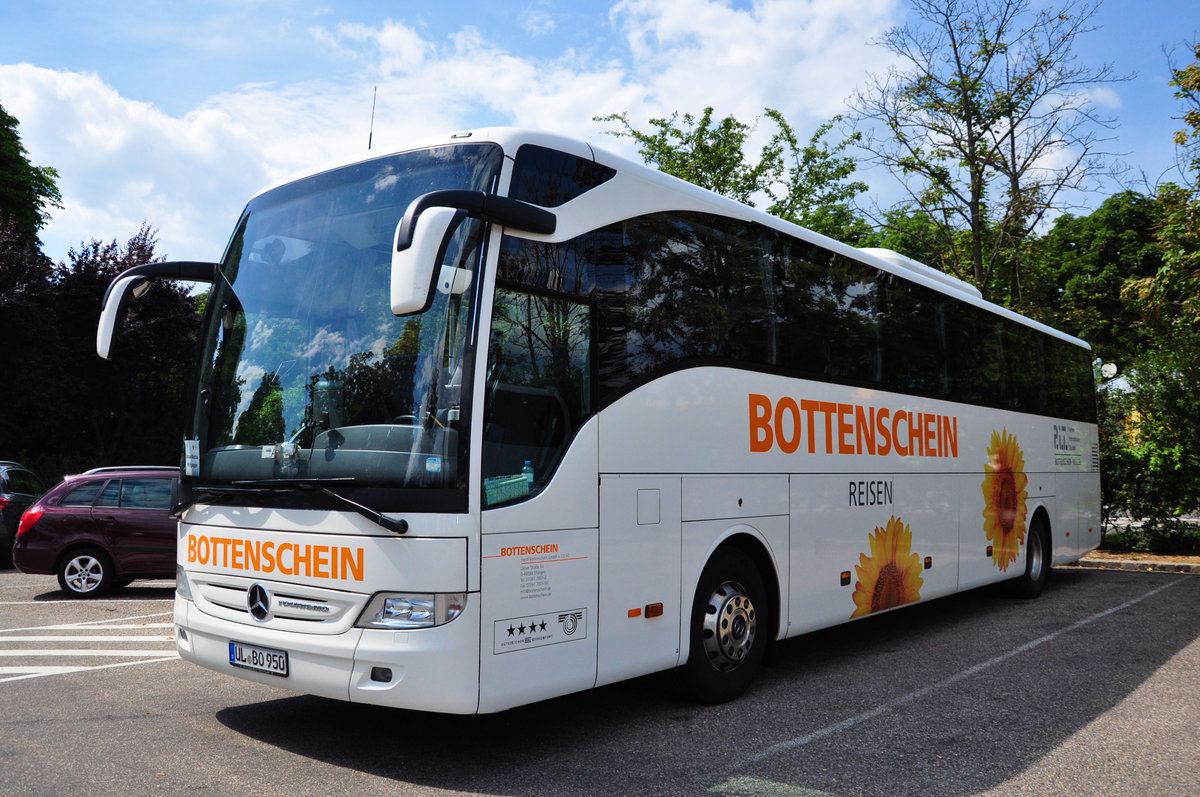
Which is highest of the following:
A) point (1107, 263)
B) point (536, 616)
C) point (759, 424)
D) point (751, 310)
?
point (1107, 263)

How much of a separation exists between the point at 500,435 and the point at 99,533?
9945 millimetres

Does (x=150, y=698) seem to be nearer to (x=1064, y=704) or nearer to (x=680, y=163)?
(x=1064, y=704)

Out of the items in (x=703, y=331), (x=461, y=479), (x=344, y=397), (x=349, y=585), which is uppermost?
(x=703, y=331)

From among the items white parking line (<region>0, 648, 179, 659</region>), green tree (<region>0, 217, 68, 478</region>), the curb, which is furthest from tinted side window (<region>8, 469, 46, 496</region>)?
the curb

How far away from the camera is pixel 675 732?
6215 millimetres

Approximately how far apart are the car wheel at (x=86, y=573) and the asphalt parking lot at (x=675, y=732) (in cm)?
370

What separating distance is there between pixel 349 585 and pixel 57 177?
38.4m

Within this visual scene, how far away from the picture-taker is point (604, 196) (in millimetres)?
6195

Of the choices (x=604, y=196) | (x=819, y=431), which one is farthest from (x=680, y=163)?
(x=604, y=196)

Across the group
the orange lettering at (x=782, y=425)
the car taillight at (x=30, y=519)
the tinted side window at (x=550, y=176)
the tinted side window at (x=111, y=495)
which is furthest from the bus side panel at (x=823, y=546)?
the car taillight at (x=30, y=519)

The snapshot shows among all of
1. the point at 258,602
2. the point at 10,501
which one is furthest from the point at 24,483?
the point at 258,602

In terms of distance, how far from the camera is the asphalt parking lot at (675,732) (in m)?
5.21

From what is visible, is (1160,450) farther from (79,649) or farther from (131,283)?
(131,283)

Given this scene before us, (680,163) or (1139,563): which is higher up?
(680,163)
